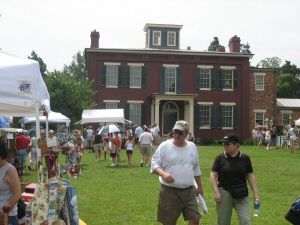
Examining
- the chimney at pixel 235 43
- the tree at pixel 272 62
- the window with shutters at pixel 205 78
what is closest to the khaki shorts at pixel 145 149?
the window with shutters at pixel 205 78

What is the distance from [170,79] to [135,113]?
397 cm

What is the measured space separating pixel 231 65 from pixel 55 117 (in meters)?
23.7

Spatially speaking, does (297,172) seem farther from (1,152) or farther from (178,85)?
(178,85)

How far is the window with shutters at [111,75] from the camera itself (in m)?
44.7

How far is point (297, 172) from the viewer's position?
2036cm

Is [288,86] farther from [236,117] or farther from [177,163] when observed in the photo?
[177,163]

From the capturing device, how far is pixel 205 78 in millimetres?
46094

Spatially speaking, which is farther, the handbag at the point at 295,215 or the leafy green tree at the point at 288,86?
the leafy green tree at the point at 288,86

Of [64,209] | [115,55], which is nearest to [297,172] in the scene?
[64,209]

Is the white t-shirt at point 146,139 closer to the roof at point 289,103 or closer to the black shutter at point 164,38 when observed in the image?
the black shutter at point 164,38

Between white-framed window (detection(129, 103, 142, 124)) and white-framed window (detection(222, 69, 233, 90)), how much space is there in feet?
24.0

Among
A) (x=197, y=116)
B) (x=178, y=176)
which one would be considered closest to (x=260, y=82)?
(x=197, y=116)

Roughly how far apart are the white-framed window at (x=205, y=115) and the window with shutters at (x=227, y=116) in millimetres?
1213

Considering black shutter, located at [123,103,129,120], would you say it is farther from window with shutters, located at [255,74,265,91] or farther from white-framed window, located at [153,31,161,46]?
window with shutters, located at [255,74,265,91]
